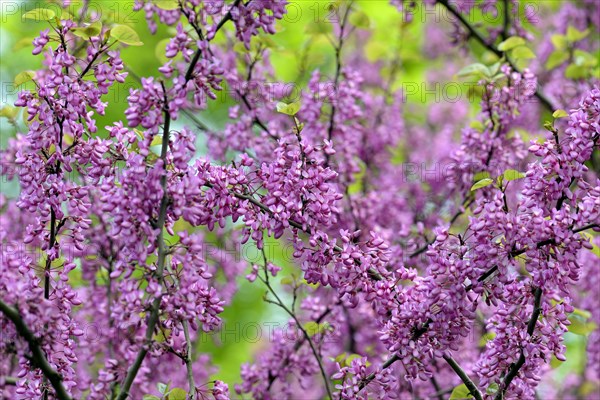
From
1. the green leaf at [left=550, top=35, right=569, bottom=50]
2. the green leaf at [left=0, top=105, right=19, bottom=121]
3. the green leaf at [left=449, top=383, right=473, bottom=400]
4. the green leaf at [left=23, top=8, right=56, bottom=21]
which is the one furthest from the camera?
the green leaf at [left=550, top=35, right=569, bottom=50]

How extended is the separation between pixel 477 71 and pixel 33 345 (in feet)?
9.70

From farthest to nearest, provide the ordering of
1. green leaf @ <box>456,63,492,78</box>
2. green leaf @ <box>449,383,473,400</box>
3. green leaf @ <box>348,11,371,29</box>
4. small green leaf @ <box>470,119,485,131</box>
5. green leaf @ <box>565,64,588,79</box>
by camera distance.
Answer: green leaf @ <box>565,64,588,79</box>, green leaf @ <box>348,11,371,29</box>, small green leaf @ <box>470,119,485,131</box>, green leaf @ <box>456,63,492,78</box>, green leaf @ <box>449,383,473,400</box>

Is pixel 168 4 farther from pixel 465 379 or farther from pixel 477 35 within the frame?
pixel 477 35

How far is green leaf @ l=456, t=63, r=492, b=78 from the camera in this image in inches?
158

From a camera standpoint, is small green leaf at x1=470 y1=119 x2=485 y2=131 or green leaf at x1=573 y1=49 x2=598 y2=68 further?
green leaf at x1=573 y1=49 x2=598 y2=68

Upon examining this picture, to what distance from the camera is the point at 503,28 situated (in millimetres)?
5215

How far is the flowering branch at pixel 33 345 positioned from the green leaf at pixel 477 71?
2875mm

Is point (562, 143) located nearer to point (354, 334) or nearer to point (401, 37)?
point (354, 334)

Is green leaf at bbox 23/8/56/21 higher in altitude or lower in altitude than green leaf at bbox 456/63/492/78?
lower

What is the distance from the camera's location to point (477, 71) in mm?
4062

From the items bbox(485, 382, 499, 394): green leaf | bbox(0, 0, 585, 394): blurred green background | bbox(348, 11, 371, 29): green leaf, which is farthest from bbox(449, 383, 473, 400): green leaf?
bbox(0, 0, 585, 394): blurred green background

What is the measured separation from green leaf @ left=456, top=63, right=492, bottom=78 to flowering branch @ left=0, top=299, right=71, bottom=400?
2.87 meters

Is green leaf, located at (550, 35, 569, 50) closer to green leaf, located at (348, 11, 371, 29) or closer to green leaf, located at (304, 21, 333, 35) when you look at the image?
green leaf, located at (348, 11, 371, 29)

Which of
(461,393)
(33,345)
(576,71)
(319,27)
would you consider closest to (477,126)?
(319,27)
